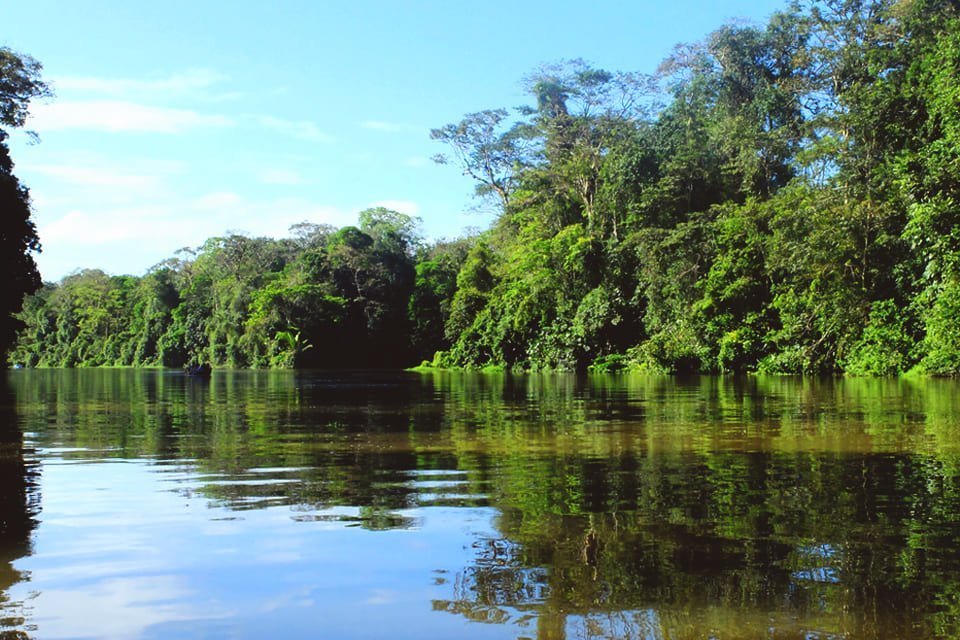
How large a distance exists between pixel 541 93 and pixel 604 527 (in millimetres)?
50895

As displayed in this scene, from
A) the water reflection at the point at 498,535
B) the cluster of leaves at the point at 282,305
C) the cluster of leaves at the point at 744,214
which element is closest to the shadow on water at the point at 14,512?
the water reflection at the point at 498,535

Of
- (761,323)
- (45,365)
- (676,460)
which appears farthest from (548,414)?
(45,365)

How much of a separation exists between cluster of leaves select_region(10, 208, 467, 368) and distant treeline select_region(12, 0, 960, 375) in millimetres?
248

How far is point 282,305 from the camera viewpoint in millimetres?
67500

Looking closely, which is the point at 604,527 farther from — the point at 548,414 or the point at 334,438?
the point at 548,414

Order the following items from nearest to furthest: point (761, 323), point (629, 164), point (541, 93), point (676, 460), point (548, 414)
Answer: point (676, 460) → point (548, 414) → point (761, 323) → point (629, 164) → point (541, 93)

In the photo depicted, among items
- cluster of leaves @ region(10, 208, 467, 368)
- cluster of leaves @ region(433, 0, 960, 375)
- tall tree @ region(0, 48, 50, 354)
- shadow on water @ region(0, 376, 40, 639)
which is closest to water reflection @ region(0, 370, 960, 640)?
shadow on water @ region(0, 376, 40, 639)

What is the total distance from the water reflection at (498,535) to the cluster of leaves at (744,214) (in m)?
20.6

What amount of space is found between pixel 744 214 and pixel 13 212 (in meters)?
30.5

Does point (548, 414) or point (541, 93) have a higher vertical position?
point (541, 93)

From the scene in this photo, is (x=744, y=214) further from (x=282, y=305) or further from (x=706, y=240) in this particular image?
(x=282, y=305)

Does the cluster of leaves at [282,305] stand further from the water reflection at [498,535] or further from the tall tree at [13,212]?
the water reflection at [498,535]

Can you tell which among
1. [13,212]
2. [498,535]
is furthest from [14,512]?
[13,212]

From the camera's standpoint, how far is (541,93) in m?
53.6
